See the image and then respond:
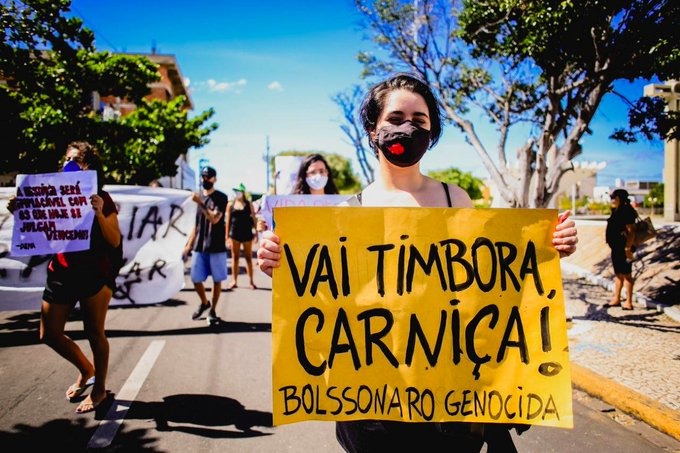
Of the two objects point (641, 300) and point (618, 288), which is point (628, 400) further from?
point (641, 300)

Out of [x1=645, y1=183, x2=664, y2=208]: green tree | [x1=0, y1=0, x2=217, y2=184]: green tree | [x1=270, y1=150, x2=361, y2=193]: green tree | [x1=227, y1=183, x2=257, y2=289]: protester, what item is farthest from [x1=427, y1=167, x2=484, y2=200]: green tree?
[x1=227, y1=183, x2=257, y2=289]: protester

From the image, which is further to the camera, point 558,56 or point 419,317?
point 558,56

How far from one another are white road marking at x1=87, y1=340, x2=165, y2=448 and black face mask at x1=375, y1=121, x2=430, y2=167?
2.64 meters

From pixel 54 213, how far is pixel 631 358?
5.40 metres

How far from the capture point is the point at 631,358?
437cm

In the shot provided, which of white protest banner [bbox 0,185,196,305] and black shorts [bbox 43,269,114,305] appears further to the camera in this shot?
white protest banner [bbox 0,185,196,305]

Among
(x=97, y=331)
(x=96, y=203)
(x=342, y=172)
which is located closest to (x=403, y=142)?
(x=96, y=203)

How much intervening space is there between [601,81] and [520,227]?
17.3 ft

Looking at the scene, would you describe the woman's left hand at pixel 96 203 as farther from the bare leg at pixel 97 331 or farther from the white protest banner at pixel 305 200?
the white protest banner at pixel 305 200

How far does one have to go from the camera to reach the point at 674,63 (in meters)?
4.82

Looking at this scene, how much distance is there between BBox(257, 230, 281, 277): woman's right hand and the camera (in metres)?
1.57

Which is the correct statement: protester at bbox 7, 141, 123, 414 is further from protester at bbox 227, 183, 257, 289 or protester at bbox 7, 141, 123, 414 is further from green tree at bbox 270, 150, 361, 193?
green tree at bbox 270, 150, 361, 193

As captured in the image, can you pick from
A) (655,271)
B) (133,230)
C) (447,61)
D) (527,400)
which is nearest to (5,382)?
(133,230)

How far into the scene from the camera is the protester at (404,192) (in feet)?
5.05
